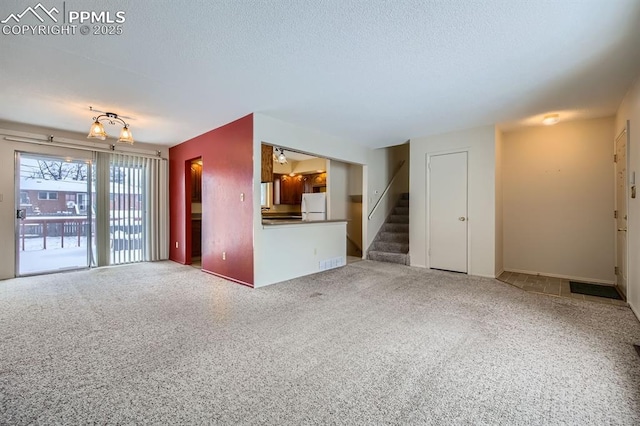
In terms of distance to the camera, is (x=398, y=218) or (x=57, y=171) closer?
(x=57, y=171)

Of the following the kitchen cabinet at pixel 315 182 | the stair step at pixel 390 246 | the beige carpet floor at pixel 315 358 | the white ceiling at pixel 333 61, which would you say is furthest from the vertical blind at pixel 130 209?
the stair step at pixel 390 246

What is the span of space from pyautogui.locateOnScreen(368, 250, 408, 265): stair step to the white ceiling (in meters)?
2.81

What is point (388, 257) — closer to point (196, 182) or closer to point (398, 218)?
point (398, 218)

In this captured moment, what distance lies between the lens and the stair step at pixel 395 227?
6617 millimetres

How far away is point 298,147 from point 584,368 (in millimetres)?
4174

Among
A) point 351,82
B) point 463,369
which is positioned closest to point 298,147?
point 351,82

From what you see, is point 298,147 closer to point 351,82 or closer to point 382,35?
point 351,82

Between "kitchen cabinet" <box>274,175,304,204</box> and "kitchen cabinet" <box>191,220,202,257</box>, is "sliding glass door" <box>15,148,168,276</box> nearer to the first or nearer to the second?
"kitchen cabinet" <box>191,220,202,257</box>

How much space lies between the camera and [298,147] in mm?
4738

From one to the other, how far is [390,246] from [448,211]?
5.10ft

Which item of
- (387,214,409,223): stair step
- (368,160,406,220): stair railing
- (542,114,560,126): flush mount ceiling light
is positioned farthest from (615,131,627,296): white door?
(368,160,406,220): stair railing

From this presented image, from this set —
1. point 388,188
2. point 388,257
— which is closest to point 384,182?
point 388,188

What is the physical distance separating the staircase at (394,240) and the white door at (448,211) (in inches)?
28.4

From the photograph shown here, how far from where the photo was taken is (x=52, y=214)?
5074 mm
